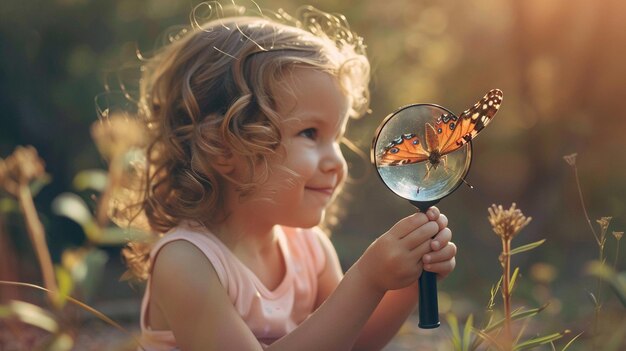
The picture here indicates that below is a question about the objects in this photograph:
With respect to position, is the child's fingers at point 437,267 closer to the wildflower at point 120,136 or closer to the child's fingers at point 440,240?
the child's fingers at point 440,240

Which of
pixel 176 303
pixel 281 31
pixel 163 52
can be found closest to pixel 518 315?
pixel 176 303

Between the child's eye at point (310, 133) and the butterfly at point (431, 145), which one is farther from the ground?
the butterfly at point (431, 145)

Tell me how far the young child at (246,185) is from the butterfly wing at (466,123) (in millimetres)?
291

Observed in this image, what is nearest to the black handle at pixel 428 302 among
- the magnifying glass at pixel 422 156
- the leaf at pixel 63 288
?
the magnifying glass at pixel 422 156

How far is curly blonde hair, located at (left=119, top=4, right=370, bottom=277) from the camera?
188cm

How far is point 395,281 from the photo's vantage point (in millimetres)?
1622

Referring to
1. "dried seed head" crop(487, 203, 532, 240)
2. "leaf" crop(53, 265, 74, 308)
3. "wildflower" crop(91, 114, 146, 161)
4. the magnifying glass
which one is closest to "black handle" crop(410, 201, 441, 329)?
the magnifying glass

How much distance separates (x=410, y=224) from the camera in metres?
1.58

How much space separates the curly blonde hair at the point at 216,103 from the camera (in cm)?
188

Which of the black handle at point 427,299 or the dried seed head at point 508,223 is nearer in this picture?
the dried seed head at point 508,223

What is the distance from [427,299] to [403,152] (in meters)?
0.26

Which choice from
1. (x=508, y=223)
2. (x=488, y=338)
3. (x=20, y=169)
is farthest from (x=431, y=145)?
(x=20, y=169)

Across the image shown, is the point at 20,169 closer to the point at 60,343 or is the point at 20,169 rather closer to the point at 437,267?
the point at 60,343

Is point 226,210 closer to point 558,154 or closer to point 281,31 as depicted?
point 281,31
